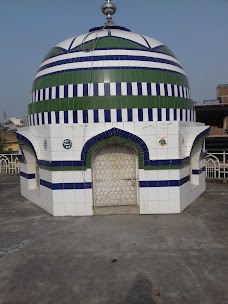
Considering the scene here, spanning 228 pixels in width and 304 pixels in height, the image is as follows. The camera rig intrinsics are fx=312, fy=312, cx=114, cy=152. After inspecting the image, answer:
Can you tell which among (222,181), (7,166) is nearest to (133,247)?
(222,181)

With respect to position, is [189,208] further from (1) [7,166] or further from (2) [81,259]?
(1) [7,166]

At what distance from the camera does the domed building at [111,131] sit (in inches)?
392

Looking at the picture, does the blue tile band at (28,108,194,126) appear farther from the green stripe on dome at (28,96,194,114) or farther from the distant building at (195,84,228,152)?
the distant building at (195,84,228,152)

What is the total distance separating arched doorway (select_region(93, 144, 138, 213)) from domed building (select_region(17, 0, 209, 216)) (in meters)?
0.03

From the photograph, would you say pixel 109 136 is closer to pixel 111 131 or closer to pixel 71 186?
pixel 111 131

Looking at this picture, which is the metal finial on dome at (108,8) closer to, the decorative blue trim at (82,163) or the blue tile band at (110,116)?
the blue tile band at (110,116)

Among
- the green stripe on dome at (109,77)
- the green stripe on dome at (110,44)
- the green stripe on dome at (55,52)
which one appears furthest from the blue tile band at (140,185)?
the green stripe on dome at (55,52)

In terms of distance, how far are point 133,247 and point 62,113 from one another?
5.25 meters

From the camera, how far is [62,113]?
10.5 m

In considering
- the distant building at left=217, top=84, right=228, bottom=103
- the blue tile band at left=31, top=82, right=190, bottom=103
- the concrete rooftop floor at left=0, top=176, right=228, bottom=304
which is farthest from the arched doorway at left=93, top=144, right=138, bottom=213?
the distant building at left=217, top=84, right=228, bottom=103

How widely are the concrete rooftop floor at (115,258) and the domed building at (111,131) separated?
0.76 m

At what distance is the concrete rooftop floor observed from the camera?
520 cm

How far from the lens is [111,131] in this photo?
32.3ft

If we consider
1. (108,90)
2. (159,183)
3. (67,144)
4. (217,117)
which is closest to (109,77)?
(108,90)
